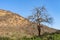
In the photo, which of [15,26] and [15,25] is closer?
[15,26]

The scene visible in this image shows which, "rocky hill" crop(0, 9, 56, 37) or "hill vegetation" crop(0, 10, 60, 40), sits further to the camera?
"rocky hill" crop(0, 9, 56, 37)

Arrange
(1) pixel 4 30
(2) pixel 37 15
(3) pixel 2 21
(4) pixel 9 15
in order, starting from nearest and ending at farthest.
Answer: (2) pixel 37 15
(1) pixel 4 30
(3) pixel 2 21
(4) pixel 9 15

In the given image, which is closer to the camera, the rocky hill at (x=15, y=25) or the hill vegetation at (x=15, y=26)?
the hill vegetation at (x=15, y=26)

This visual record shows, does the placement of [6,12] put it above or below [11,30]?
above

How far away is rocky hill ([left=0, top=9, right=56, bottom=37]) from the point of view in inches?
2142

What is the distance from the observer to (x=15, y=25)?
60.6 meters

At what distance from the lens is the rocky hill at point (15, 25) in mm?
54416

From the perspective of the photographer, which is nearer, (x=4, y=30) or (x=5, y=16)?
(x=4, y=30)

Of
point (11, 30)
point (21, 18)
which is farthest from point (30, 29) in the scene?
point (21, 18)

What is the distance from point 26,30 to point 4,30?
577 cm

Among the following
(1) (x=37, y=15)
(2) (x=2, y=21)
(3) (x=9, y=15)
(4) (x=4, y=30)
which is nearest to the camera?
(1) (x=37, y=15)

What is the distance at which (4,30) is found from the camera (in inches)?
2137

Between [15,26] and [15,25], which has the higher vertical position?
[15,25]

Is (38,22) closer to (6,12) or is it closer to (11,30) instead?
(11,30)
